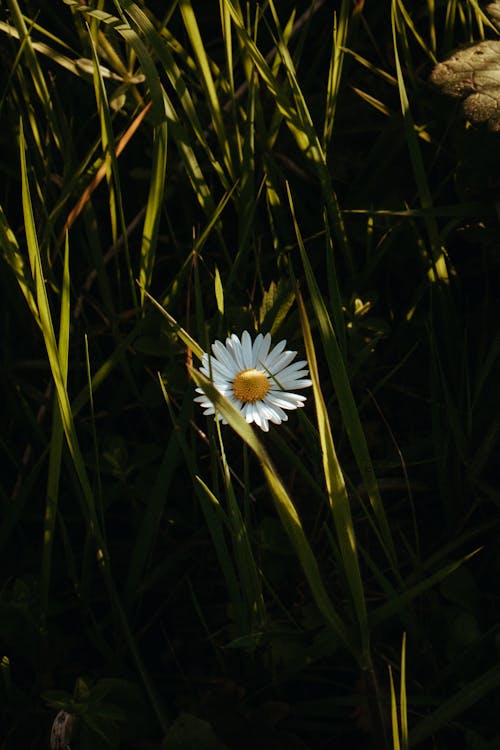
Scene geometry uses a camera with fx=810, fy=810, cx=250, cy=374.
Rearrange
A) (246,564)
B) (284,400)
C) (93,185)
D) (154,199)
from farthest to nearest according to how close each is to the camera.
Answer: (93,185), (154,199), (284,400), (246,564)

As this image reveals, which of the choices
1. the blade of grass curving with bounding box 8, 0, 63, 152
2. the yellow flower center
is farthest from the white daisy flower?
the blade of grass curving with bounding box 8, 0, 63, 152

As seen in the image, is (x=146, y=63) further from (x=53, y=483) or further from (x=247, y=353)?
(x=53, y=483)

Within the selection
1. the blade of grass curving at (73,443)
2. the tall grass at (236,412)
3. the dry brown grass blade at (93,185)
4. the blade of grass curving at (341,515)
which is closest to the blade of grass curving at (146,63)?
the tall grass at (236,412)

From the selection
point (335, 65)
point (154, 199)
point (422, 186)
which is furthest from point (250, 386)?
point (335, 65)

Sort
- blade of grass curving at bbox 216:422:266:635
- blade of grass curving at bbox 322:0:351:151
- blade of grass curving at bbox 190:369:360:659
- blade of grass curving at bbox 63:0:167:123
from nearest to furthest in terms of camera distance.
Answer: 1. blade of grass curving at bbox 190:369:360:659
2. blade of grass curving at bbox 216:422:266:635
3. blade of grass curving at bbox 63:0:167:123
4. blade of grass curving at bbox 322:0:351:151

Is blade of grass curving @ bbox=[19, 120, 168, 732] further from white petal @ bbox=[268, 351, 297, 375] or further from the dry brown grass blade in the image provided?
white petal @ bbox=[268, 351, 297, 375]

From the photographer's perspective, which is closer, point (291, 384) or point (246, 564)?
point (246, 564)

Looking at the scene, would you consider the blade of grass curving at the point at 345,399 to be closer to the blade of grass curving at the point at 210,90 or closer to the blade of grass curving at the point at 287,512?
the blade of grass curving at the point at 287,512
